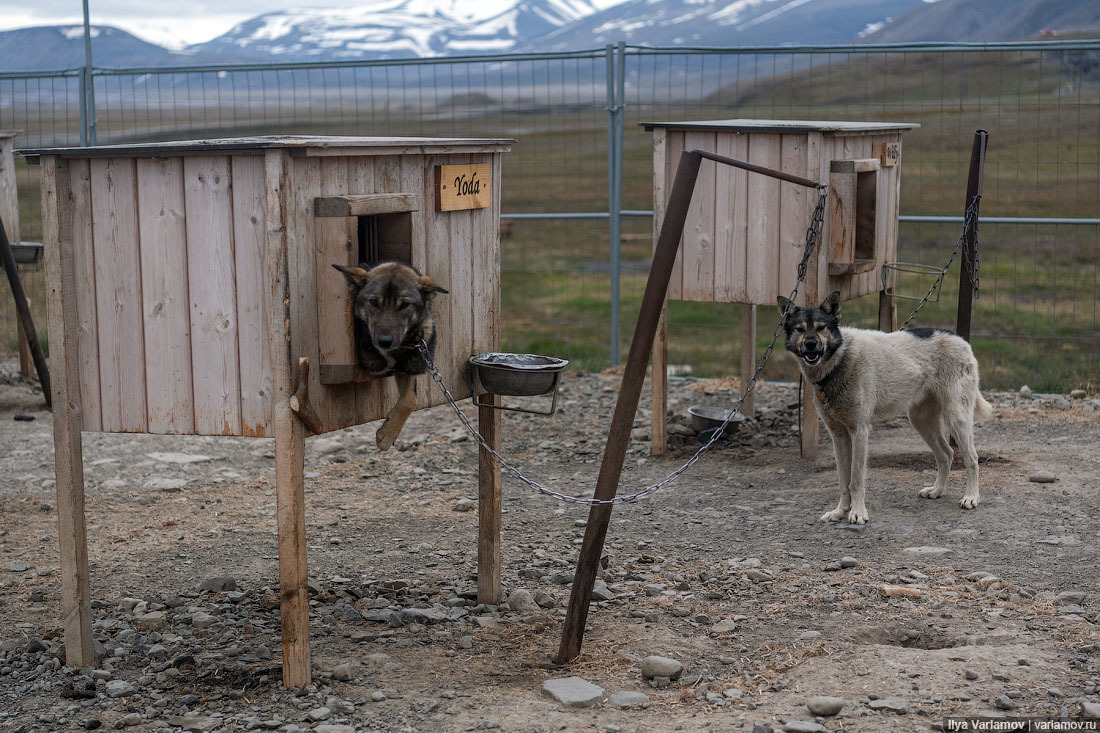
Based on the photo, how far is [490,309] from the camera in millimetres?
5520

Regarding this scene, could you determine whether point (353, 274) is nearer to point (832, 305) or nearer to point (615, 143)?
point (832, 305)

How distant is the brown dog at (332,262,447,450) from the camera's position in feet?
14.1

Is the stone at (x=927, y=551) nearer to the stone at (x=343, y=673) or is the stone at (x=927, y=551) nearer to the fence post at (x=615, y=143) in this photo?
the stone at (x=343, y=673)

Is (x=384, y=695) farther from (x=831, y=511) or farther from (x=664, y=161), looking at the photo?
(x=664, y=161)

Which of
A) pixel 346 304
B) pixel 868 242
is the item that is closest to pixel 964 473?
pixel 868 242

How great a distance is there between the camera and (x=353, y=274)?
4.30 metres

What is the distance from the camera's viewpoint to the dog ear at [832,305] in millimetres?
6590

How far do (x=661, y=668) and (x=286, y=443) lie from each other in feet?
5.76

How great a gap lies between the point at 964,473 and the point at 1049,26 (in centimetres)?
11551

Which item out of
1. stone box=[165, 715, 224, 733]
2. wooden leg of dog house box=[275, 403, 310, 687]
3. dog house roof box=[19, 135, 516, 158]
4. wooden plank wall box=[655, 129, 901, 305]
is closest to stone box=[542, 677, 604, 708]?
wooden leg of dog house box=[275, 403, 310, 687]

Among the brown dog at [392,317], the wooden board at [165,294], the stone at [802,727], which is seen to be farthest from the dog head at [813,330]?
the wooden board at [165,294]

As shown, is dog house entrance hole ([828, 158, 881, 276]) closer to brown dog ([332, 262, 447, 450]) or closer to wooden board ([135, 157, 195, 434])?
brown dog ([332, 262, 447, 450])

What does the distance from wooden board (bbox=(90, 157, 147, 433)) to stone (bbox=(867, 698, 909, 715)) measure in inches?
120

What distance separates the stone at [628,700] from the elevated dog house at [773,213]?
3874 mm
